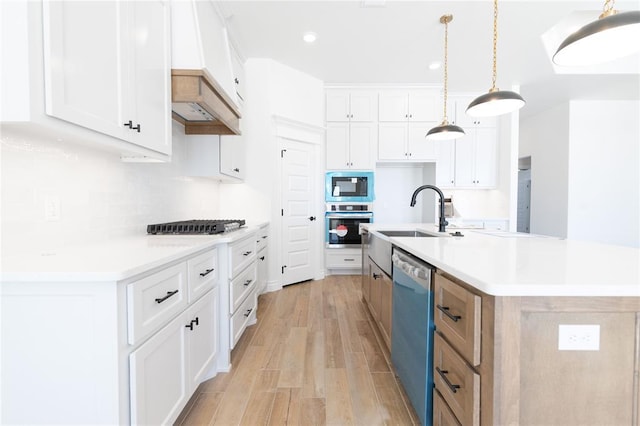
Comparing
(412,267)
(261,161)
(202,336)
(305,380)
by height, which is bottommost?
(305,380)

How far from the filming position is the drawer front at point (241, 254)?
1979 millimetres

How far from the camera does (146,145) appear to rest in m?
1.52

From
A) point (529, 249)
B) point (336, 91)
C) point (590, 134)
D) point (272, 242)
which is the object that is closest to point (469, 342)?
point (529, 249)

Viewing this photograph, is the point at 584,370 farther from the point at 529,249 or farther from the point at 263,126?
the point at 263,126

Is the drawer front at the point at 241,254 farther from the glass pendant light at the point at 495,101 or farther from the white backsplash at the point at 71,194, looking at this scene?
the glass pendant light at the point at 495,101

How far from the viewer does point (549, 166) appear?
5688 mm

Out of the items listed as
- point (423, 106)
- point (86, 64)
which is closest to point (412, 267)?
point (86, 64)

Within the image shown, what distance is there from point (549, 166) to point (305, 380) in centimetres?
644

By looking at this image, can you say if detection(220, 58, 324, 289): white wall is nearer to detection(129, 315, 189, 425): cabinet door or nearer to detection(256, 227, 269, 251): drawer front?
detection(256, 227, 269, 251): drawer front

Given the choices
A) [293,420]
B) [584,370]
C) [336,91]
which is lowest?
[293,420]

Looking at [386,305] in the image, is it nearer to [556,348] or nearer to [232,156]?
[556,348]

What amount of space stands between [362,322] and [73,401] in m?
2.20

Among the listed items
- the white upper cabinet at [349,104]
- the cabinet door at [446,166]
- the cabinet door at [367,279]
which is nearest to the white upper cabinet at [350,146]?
the white upper cabinet at [349,104]

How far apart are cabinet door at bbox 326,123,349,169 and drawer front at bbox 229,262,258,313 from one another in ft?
7.81
